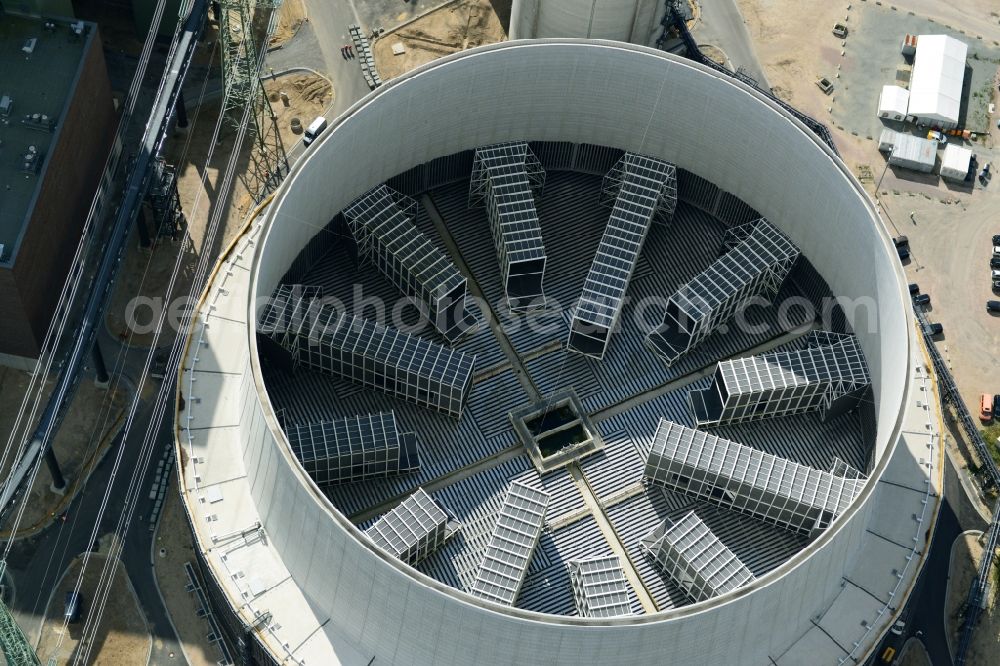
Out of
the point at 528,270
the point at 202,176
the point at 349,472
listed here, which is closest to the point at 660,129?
the point at 528,270

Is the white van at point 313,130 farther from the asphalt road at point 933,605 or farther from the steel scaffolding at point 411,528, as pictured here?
the asphalt road at point 933,605

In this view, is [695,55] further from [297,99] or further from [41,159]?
[41,159]

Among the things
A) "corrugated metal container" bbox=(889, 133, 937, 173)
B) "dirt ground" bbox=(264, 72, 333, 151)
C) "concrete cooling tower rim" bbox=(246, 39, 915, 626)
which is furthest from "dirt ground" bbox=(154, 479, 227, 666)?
"corrugated metal container" bbox=(889, 133, 937, 173)

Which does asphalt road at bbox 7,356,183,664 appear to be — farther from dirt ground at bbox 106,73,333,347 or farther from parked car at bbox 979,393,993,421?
parked car at bbox 979,393,993,421

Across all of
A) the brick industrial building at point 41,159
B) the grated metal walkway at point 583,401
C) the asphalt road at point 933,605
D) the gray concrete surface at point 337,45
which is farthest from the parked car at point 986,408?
the brick industrial building at point 41,159

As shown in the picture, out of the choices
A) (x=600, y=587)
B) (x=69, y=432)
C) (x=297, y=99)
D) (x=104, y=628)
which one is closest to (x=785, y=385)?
(x=600, y=587)
